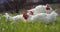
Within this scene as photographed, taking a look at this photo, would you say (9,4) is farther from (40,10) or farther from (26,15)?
(26,15)

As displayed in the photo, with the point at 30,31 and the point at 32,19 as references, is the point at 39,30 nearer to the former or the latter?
the point at 30,31

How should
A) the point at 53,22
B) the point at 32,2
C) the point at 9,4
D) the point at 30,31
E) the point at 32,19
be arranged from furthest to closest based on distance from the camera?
the point at 32,2 < the point at 9,4 < the point at 53,22 < the point at 32,19 < the point at 30,31

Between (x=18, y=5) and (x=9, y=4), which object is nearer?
(x=18, y=5)

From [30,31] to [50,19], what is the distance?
1.38 m

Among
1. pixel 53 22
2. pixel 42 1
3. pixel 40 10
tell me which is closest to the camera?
pixel 53 22

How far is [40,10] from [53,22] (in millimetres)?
711

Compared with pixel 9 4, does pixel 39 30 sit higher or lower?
higher

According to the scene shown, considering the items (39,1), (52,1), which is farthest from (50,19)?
(52,1)

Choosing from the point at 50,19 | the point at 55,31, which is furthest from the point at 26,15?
the point at 55,31

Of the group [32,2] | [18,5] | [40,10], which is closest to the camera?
[40,10]

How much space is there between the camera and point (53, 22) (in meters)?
4.55

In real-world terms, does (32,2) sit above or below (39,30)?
below

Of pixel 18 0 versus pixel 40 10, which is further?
pixel 18 0

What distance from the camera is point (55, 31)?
335 centimetres
